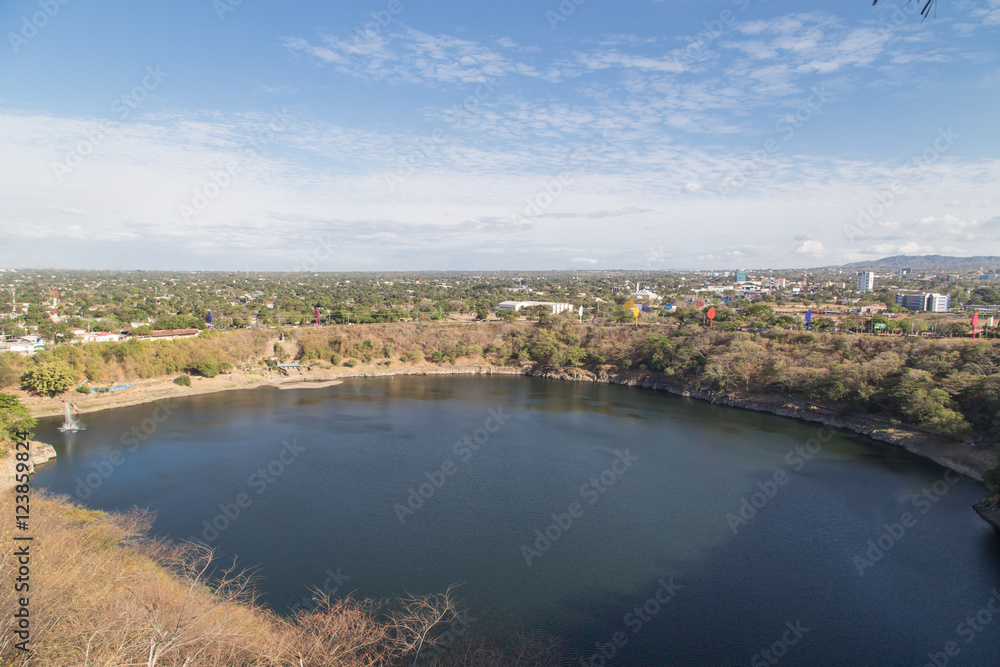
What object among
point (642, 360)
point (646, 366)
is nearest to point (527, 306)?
point (642, 360)

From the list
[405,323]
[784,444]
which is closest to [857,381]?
[784,444]

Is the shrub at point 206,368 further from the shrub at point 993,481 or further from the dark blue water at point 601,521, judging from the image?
the shrub at point 993,481

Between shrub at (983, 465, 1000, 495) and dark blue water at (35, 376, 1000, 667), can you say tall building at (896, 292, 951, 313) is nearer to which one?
dark blue water at (35, 376, 1000, 667)

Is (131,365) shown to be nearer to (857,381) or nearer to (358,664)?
(358,664)

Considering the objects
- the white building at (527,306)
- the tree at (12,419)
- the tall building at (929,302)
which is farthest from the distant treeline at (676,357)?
the tall building at (929,302)

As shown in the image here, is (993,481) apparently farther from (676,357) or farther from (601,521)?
(676,357)
